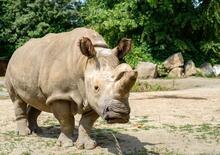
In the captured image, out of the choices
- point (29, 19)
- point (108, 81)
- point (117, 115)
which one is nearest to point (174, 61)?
point (29, 19)

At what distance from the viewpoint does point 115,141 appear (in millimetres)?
7613

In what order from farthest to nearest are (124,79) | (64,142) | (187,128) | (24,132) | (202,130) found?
(187,128) < (202,130) < (24,132) < (64,142) < (124,79)

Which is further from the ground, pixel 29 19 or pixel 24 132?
pixel 29 19

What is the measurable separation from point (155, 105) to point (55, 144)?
5170mm

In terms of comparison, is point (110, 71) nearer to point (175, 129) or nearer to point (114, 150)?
point (114, 150)

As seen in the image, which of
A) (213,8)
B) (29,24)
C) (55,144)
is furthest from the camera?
(29,24)

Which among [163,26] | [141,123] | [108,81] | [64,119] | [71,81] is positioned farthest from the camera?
[163,26]

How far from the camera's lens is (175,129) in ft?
29.4

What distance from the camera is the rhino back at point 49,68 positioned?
6938 mm

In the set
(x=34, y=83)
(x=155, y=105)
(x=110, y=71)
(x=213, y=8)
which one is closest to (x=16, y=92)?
(x=34, y=83)

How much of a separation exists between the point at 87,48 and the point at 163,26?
19027mm

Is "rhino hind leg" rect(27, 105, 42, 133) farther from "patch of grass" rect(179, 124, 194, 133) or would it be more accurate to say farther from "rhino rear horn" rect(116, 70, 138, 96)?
"rhino rear horn" rect(116, 70, 138, 96)

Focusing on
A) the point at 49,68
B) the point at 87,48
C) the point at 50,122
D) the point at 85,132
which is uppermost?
the point at 87,48

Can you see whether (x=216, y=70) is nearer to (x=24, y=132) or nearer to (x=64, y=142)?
(x=24, y=132)
